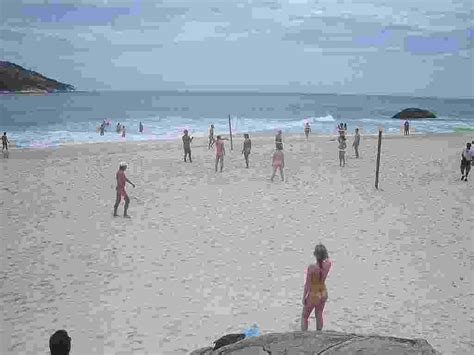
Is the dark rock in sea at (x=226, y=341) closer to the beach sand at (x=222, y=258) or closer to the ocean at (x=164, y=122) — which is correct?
the beach sand at (x=222, y=258)

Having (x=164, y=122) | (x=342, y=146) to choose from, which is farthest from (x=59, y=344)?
(x=164, y=122)

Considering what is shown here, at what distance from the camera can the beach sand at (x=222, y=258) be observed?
6520mm

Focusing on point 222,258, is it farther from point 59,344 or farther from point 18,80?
point 18,80

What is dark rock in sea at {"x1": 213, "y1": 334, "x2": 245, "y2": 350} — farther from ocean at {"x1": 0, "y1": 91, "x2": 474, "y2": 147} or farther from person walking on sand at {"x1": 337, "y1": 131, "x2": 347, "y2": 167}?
ocean at {"x1": 0, "y1": 91, "x2": 474, "y2": 147}

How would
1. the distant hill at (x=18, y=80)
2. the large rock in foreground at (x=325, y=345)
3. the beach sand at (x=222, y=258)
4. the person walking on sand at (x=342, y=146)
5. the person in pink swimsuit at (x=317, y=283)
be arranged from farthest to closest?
the distant hill at (x=18, y=80)
the person walking on sand at (x=342, y=146)
the beach sand at (x=222, y=258)
the person in pink swimsuit at (x=317, y=283)
the large rock in foreground at (x=325, y=345)

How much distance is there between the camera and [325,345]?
3738 mm

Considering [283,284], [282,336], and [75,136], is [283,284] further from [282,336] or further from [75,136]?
[75,136]

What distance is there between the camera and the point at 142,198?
14500mm

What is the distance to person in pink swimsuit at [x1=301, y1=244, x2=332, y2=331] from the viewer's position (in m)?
5.40

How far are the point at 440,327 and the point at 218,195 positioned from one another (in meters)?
9.19

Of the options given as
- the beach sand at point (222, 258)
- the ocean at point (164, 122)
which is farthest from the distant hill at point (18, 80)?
the beach sand at point (222, 258)

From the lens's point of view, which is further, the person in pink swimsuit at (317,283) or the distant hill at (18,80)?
the distant hill at (18,80)

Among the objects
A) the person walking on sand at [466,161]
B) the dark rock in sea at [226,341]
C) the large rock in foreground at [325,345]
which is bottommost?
the dark rock in sea at [226,341]

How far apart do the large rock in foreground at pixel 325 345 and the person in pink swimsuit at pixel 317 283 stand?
1.38 m
